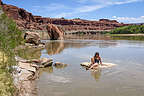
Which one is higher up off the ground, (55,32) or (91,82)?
(55,32)

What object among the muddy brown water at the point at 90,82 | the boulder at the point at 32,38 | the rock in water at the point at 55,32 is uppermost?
the rock in water at the point at 55,32

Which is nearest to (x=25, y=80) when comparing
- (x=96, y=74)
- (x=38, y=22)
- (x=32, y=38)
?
(x=96, y=74)

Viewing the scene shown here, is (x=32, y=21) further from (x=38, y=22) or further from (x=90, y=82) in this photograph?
(x=90, y=82)

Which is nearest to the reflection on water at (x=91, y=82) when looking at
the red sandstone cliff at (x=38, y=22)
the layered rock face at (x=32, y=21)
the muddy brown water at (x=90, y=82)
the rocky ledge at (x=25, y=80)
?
the muddy brown water at (x=90, y=82)

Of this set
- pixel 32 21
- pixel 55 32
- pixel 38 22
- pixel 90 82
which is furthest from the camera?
pixel 38 22

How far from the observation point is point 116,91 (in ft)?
27.8

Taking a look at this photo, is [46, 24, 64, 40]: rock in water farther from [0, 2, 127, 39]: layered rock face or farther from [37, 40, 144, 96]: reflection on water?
[37, 40, 144, 96]: reflection on water

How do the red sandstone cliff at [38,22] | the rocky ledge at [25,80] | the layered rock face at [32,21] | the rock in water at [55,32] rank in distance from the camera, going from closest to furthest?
the rocky ledge at [25,80]
the rock in water at [55,32]
the layered rock face at [32,21]
the red sandstone cliff at [38,22]

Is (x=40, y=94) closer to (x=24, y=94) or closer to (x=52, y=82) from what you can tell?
(x=24, y=94)

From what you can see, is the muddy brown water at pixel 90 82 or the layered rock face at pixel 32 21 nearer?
the muddy brown water at pixel 90 82

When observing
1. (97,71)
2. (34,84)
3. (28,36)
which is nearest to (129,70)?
(97,71)

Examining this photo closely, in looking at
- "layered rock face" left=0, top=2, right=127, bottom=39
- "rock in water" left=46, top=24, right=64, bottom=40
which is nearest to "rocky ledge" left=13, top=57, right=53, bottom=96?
"rock in water" left=46, top=24, right=64, bottom=40

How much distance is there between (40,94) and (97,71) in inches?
201

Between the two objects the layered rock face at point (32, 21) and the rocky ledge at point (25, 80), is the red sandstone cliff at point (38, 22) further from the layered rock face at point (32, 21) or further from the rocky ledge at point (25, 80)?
the rocky ledge at point (25, 80)
